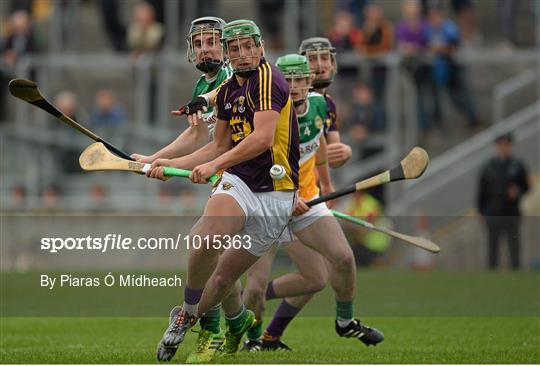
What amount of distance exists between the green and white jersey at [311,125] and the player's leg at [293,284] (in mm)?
729

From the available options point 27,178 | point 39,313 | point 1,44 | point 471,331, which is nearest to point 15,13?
point 1,44

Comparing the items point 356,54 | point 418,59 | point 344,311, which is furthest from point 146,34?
point 344,311

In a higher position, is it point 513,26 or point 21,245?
point 513,26

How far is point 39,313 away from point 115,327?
70 cm

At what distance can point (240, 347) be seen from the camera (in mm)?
11000

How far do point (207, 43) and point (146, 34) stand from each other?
12.0 metres

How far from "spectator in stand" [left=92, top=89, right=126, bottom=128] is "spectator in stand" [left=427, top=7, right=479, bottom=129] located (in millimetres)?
4736

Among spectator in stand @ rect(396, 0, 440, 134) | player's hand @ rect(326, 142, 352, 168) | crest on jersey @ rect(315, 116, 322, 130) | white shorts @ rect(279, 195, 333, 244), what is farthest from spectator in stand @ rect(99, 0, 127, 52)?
white shorts @ rect(279, 195, 333, 244)

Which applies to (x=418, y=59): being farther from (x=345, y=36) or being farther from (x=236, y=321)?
(x=236, y=321)

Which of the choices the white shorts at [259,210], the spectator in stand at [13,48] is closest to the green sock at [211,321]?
the white shorts at [259,210]

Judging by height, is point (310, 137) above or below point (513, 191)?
above

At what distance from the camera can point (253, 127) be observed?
9.29 metres

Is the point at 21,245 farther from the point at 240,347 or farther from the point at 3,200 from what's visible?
the point at 240,347

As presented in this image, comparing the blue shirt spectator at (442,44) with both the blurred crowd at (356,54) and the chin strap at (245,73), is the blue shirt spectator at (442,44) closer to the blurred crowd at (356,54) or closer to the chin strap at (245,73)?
the blurred crowd at (356,54)
